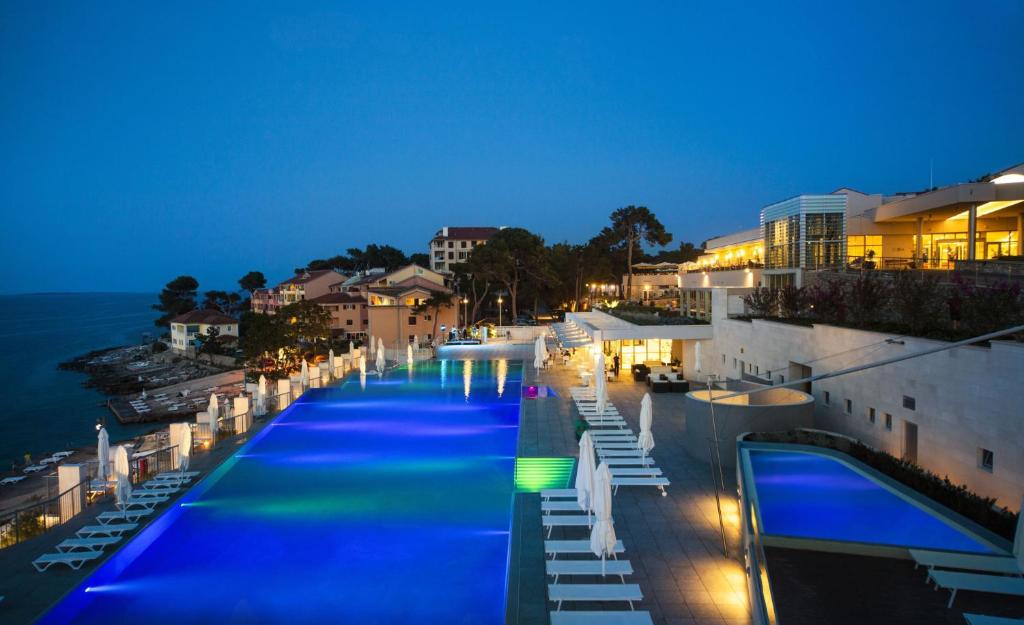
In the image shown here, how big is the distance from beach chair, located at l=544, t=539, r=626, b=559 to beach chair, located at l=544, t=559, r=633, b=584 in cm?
26

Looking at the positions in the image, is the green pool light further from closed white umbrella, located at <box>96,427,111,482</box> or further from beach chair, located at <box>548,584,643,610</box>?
closed white umbrella, located at <box>96,427,111,482</box>

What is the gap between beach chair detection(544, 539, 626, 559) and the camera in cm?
763

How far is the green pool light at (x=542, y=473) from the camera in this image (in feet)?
38.4

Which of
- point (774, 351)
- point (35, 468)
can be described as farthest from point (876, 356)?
point (35, 468)

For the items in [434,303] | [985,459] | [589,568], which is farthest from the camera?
[434,303]

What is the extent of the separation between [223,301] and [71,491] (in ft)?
316

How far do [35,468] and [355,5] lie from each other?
5626 cm

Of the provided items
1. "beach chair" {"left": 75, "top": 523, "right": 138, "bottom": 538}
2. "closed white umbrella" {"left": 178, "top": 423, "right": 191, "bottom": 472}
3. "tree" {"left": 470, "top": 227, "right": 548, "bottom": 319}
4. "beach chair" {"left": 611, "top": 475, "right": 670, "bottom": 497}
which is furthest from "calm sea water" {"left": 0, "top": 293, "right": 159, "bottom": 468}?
"beach chair" {"left": 611, "top": 475, "right": 670, "bottom": 497}

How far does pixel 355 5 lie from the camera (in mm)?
64875

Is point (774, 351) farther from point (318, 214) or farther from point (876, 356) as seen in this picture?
point (318, 214)

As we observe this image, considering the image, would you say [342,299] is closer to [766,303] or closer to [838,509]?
[766,303]

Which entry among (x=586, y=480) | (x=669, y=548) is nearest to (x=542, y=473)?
(x=586, y=480)

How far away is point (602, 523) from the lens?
7316 mm

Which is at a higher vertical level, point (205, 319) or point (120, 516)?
point (205, 319)
